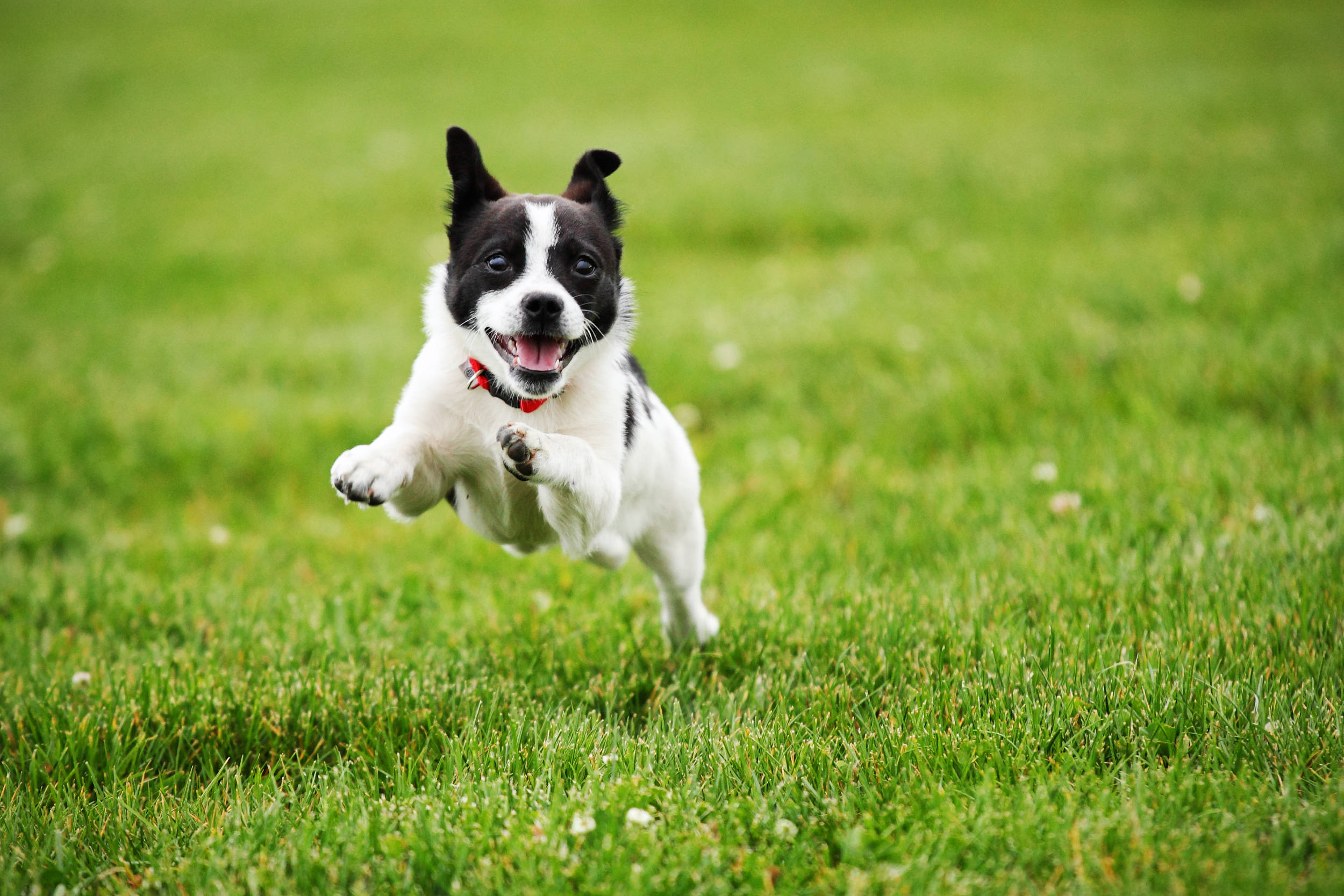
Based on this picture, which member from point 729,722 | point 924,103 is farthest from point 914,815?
point 924,103

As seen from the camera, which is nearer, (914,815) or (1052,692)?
(914,815)

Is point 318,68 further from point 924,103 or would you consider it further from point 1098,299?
point 1098,299

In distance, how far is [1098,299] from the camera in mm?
6957

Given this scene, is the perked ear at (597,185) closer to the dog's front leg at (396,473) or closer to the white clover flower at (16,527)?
the dog's front leg at (396,473)

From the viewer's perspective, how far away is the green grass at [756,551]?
98.6 inches

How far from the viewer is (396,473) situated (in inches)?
95.3

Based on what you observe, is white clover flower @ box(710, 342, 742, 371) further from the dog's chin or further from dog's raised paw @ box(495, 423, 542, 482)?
dog's raised paw @ box(495, 423, 542, 482)

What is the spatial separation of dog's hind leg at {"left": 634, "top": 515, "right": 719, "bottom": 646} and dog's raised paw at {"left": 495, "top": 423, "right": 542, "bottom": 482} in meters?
1.04

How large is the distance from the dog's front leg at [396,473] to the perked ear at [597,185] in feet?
3.03

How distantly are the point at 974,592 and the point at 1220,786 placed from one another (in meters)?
1.36

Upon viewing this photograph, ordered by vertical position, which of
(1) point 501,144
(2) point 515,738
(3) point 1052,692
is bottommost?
(2) point 515,738

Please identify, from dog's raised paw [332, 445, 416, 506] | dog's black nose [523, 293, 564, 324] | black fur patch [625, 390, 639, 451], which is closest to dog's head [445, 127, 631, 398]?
dog's black nose [523, 293, 564, 324]

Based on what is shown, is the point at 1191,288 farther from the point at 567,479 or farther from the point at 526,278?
the point at 567,479

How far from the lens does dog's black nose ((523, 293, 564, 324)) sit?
252 centimetres
